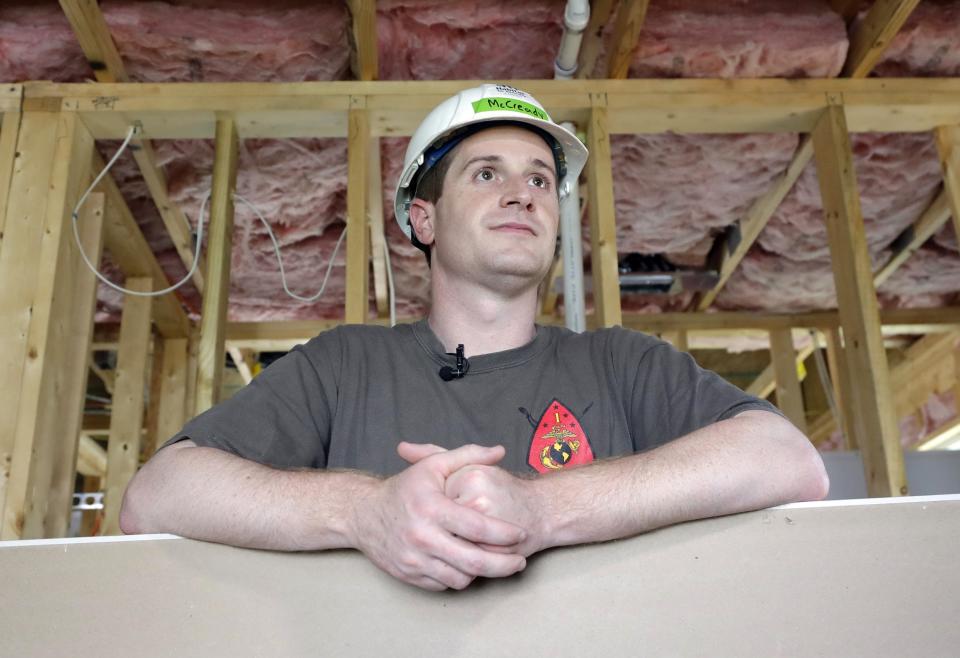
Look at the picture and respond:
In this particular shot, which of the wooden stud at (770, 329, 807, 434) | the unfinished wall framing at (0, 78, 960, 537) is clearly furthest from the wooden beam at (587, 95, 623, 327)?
the wooden stud at (770, 329, 807, 434)

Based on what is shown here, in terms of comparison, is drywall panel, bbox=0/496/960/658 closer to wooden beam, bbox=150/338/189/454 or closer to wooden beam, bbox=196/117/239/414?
wooden beam, bbox=196/117/239/414

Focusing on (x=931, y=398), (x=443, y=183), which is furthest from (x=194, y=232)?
(x=931, y=398)

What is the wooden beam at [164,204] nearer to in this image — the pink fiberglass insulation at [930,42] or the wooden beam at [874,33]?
the wooden beam at [874,33]

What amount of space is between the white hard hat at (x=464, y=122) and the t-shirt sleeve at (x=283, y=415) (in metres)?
0.52

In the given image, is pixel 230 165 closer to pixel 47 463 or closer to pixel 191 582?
pixel 47 463

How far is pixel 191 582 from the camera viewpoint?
940mm

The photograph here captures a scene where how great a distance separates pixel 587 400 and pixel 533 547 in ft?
1.81

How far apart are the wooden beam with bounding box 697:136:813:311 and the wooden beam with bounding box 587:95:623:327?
1.17 m

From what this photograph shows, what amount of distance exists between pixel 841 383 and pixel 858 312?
8.81 feet

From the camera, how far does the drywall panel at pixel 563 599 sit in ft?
2.91

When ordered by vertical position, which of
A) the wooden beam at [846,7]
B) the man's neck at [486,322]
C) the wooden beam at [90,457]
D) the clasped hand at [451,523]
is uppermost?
the wooden beam at [846,7]

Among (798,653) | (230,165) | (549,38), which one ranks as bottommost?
(798,653)

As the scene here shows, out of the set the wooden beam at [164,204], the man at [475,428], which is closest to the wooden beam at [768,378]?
the wooden beam at [164,204]

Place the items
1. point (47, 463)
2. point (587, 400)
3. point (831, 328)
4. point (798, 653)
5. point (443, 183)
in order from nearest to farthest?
point (798, 653)
point (587, 400)
point (443, 183)
point (47, 463)
point (831, 328)
